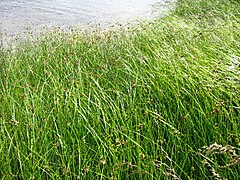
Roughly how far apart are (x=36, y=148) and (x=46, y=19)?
465 cm

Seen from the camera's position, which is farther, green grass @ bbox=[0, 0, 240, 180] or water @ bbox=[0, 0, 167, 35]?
water @ bbox=[0, 0, 167, 35]

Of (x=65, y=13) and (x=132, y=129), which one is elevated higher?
(x=132, y=129)

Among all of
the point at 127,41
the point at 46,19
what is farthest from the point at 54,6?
the point at 127,41

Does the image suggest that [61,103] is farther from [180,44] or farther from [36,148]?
[180,44]

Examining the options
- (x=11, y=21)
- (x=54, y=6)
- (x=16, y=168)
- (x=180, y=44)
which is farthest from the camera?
(x=54, y=6)

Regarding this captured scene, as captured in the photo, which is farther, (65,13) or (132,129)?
(65,13)

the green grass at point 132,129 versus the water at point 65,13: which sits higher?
the green grass at point 132,129

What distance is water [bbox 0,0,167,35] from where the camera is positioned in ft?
18.3

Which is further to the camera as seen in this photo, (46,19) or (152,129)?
(46,19)

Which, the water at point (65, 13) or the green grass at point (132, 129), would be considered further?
the water at point (65, 13)

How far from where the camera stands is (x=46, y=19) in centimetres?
590

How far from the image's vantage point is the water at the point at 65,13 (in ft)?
18.3

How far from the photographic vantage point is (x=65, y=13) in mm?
6406

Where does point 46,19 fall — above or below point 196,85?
below
